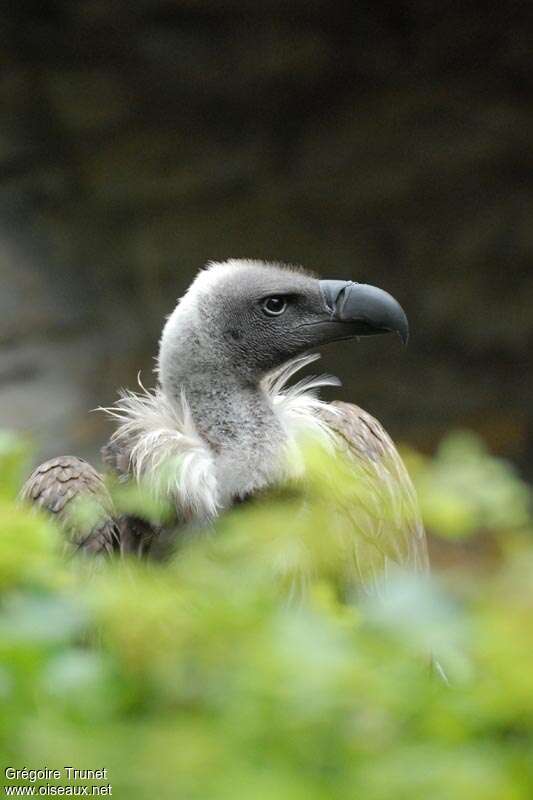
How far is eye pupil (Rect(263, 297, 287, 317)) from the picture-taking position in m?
3.25

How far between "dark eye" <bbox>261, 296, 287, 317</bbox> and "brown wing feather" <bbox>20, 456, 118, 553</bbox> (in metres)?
0.61

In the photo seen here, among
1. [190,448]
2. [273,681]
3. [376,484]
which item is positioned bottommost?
[273,681]

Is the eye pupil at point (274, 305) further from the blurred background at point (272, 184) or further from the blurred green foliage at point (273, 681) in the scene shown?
the blurred background at point (272, 184)

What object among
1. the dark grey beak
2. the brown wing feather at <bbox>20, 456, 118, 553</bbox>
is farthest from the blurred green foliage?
the dark grey beak

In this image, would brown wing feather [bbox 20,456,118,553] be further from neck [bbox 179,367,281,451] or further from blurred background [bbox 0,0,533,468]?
blurred background [bbox 0,0,533,468]

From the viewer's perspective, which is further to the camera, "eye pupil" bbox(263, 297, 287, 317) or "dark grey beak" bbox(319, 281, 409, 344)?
"eye pupil" bbox(263, 297, 287, 317)

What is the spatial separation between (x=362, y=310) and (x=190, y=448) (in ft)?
1.84

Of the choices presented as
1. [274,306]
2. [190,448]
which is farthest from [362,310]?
[190,448]

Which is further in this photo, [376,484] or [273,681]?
[376,484]

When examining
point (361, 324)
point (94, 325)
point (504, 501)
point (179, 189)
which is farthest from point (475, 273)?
point (504, 501)

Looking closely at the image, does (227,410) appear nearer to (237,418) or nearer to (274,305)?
(237,418)

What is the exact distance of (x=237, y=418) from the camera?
306 centimetres

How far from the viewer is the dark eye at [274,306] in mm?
3254

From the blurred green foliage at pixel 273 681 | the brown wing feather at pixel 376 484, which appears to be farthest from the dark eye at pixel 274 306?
the blurred green foliage at pixel 273 681
